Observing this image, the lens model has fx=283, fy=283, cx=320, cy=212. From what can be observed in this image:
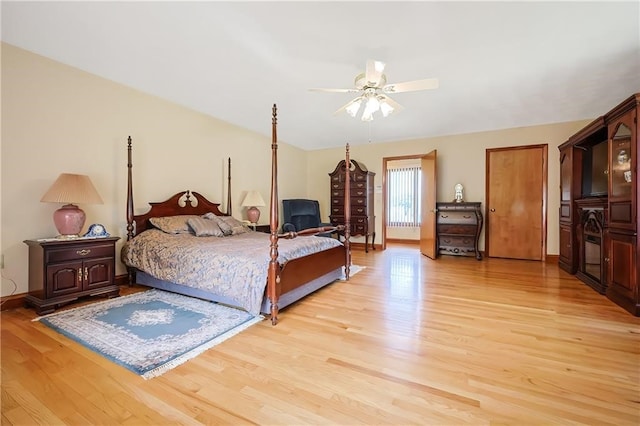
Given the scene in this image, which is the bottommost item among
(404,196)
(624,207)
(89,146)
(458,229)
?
(458,229)

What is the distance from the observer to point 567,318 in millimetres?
2482

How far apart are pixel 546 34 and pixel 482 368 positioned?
288 cm

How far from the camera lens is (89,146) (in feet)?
10.6

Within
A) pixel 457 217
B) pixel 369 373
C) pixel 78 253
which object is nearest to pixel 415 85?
pixel 369 373

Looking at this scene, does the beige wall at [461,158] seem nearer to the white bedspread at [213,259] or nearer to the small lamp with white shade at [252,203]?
the small lamp with white shade at [252,203]

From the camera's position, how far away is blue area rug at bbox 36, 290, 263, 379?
1841 mm

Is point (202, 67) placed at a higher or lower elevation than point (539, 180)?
higher

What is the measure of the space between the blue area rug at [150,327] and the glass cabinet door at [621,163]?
3773 mm

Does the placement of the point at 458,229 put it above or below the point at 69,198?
below

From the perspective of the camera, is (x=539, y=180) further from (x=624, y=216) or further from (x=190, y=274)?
(x=190, y=274)

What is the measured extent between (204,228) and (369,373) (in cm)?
282

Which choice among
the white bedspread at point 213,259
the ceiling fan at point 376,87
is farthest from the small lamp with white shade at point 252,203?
the ceiling fan at point 376,87

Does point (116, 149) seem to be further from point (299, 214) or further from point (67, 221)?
point (299, 214)

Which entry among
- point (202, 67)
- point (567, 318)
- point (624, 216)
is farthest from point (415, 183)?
point (202, 67)
